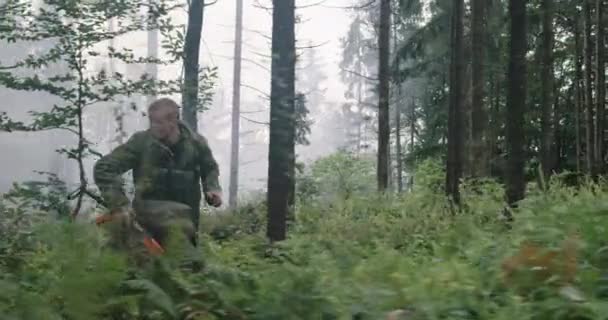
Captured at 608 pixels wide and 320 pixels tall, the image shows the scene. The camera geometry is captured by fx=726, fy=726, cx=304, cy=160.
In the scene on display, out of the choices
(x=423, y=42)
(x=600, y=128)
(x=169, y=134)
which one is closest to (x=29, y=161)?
(x=423, y=42)

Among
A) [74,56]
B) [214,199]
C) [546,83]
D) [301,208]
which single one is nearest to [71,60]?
[74,56]

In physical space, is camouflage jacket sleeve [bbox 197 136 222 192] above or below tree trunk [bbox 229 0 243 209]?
below

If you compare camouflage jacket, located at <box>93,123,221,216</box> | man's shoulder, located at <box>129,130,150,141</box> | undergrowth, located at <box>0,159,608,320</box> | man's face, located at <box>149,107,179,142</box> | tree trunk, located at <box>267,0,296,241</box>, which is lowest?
undergrowth, located at <box>0,159,608,320</box>

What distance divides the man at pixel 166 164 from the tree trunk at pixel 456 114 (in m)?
10.6

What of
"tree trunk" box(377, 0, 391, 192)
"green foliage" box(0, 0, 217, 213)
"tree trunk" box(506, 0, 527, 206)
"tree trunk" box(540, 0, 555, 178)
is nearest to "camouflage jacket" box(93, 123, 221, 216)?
"tree trunk" box(506, 0, 527, 206)

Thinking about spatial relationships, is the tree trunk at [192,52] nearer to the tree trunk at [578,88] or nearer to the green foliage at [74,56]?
the green foliage at [74,56]

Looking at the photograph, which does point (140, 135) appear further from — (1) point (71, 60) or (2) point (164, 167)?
(1) point (71, 60)

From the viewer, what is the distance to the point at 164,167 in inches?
227

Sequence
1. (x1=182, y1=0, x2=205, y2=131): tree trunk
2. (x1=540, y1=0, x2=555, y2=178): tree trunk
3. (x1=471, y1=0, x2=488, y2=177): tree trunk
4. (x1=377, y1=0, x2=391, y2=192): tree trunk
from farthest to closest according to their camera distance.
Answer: (x1=377, y1=0, x2=391, y2=192): tree trunk → (x1=540, y1=0, x2=555, y2=178): tree trunk → (x1=471, y1=0, x2=488, y2=177): tree trunk → (x1=182, y1=0, x2=205, y2=131): tree trunk

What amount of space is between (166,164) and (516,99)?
569 cm

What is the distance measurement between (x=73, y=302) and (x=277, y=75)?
7571mm

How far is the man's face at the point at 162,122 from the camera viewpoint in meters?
5.69

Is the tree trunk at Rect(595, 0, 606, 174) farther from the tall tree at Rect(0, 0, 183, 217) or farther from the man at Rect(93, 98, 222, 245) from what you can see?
the man at Rect(93, 98, 222, 245)

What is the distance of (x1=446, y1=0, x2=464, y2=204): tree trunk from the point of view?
648 inches
